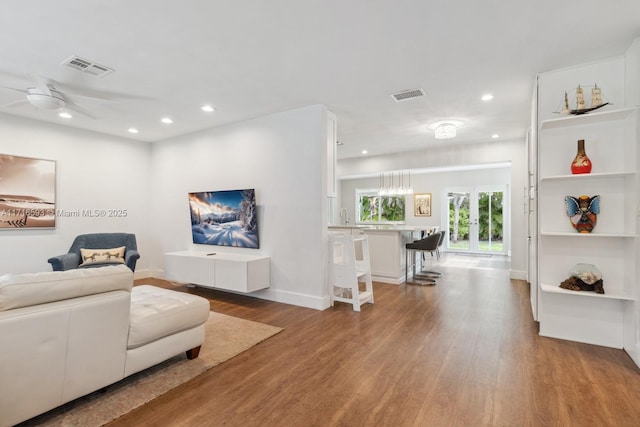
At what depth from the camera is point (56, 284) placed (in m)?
1.84

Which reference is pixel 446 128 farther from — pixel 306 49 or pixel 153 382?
pixel 153 382

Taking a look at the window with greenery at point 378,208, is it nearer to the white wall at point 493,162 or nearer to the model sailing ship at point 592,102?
the white wall at point 493,162

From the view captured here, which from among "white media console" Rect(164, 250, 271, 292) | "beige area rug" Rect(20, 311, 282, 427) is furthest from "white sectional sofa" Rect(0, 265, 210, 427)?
"white media console" Rect(164, 250, 271, 292)

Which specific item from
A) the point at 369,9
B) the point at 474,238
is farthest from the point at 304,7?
the point at 474,238

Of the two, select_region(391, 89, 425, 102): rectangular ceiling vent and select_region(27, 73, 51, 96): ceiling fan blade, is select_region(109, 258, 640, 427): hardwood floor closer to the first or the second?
select_region(391, 89, 425, 102): rectangular ceiling vent

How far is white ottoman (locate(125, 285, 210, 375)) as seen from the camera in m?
2.16

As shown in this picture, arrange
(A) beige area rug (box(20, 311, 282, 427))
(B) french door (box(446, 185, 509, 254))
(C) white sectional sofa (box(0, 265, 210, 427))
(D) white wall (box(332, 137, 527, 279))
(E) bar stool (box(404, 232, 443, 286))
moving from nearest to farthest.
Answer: (C) white sectional sofa (box(0, 265, 210, 427)) → (A) beige area rug (box(20, 311, 282, 427)) → (E) bar stool (box(404, 232, 443, 286)) → (D) white wall (box(332, 137, 527, 279)) → (B) french door (box(446, 185, 509, 254))

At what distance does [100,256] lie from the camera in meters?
4.83

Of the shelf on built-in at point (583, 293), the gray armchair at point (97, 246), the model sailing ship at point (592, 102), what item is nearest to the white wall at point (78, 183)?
the gray armchair at point (97, 246)

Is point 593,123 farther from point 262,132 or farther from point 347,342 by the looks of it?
point 262,132

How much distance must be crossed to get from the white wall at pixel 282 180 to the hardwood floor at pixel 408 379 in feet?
2.27

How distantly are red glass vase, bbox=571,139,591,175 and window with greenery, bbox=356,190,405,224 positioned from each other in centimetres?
744

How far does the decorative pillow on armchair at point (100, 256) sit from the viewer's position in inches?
187

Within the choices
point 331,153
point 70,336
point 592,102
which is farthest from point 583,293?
point 70,336
